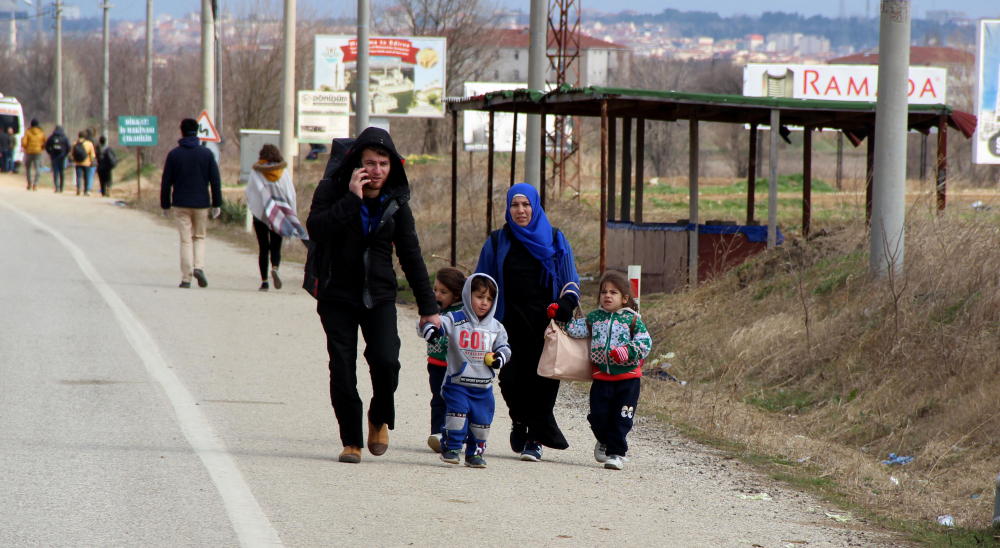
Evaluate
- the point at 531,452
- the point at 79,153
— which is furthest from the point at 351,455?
the point at 79,153

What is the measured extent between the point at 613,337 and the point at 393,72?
36309mm

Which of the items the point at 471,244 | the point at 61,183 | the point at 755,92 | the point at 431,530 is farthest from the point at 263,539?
the point at 755,92

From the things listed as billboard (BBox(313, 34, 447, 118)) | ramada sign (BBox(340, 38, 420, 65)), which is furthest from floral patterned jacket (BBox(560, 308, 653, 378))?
ramada sign (BBox(340, 38, 420, 65))

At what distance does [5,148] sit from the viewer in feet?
137

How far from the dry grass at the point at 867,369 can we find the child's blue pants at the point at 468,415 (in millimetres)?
2078

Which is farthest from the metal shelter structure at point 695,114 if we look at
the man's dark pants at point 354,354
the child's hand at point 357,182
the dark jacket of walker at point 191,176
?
the child's hand at point 357,182

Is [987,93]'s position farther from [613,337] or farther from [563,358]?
[563,358]

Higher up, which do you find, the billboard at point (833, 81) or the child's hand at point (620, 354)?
the billboard at point (833, 81)

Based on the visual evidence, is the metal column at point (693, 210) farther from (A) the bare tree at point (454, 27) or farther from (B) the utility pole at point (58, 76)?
(A) the bare tree at point (454, 27)

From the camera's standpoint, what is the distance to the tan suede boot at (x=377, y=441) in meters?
6.02

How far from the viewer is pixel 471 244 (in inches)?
748

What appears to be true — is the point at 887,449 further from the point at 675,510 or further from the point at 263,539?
the point at 263,539

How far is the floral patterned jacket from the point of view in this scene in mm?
6055

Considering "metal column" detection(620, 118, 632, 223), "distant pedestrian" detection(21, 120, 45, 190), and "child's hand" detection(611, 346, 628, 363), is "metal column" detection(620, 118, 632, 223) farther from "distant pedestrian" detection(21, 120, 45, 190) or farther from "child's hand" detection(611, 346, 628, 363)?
"distant pedestrian" detection(21, 120, 45, 190)
